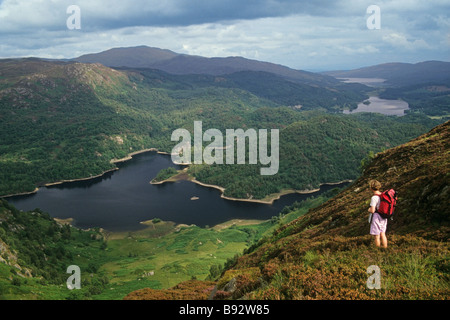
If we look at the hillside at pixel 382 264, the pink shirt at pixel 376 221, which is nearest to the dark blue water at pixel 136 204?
the hillside at pixel 382 264

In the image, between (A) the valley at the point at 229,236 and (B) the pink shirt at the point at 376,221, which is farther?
(B) the pink shirt at the point at 376,221

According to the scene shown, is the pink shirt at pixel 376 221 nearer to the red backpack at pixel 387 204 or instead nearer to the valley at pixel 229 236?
the red backpack at pixel 387 204

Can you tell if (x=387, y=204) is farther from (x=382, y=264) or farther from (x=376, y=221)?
(x=382, y=264)

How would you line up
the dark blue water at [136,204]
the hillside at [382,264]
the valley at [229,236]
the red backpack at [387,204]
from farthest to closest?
the dark blue water at [136,204] → the red backpack at [387,204] → the valley at [229,236] → the hillside at [382,264]

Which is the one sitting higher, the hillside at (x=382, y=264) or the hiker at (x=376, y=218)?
the hiker at (x=376, y=218)

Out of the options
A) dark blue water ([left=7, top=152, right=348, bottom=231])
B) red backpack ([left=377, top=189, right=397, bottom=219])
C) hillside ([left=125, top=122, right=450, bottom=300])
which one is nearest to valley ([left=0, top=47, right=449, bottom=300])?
hillside ([left=125, top=122, right=450, bottom=300])

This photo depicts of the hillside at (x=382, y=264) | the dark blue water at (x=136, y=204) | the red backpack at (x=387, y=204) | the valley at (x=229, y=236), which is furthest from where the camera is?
the dark blue water at (x=136, y=204)
